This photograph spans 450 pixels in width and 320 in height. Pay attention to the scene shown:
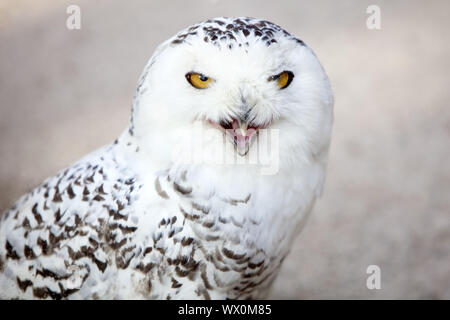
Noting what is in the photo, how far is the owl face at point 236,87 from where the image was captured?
915 mm

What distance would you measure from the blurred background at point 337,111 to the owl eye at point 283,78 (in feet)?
2.25

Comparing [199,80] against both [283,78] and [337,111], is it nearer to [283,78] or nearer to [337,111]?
[283,78]

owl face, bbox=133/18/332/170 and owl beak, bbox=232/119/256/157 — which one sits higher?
owl face, bbox=133/18/332/170

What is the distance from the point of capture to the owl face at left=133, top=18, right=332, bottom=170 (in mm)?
915

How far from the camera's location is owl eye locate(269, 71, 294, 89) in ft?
3.10

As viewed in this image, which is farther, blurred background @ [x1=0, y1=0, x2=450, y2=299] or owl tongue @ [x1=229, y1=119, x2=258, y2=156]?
blurred background @ [x1=0, y1=0, x2=450, y2=299]

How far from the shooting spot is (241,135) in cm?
94

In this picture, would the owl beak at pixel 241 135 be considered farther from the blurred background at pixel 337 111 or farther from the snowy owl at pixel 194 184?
the blurred background at pixel 337 111

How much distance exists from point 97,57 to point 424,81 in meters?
1.26

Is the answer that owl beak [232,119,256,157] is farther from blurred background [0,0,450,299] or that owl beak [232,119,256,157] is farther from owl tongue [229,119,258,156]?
blurred background [0,0,450,299]

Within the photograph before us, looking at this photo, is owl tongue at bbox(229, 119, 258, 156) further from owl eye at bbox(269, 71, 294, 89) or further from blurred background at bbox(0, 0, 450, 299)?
blurred background at bbox(0, 0, 450, 299)

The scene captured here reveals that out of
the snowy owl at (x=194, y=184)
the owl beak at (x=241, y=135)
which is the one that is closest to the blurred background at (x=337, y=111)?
the snowy owl at (x=194, y=184)

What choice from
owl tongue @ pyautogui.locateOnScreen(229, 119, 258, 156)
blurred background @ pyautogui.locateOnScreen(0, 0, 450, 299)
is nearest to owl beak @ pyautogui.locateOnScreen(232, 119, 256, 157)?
owl tongue @ pyautogui.locateOnScreen(229, 119, 258, 156)

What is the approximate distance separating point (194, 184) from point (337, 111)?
4.14 feet
